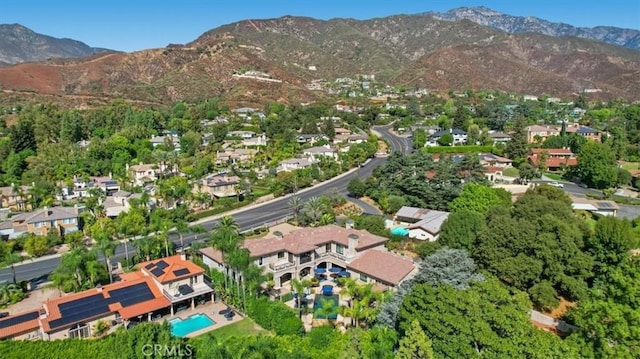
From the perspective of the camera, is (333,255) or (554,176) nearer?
(333,255)

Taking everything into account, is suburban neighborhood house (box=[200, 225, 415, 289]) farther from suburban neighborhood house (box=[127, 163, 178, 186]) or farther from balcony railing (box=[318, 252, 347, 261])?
suburban neighborhood house (box=[127, 163, 178, 186])

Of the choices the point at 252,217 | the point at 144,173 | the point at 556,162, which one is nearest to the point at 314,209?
the point at 252,217

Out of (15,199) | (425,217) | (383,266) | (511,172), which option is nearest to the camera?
(383,266)

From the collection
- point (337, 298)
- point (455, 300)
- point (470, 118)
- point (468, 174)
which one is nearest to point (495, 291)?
point (455, 300)

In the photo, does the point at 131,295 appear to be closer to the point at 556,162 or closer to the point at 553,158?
the point at 556,162

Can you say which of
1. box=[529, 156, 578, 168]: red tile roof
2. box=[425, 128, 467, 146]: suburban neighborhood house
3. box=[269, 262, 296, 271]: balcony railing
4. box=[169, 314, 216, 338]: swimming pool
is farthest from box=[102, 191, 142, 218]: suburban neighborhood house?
box=[529, 156, 578, 168]: red tile roof

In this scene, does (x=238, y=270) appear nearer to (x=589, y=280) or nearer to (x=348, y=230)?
(x=348, y=230)
